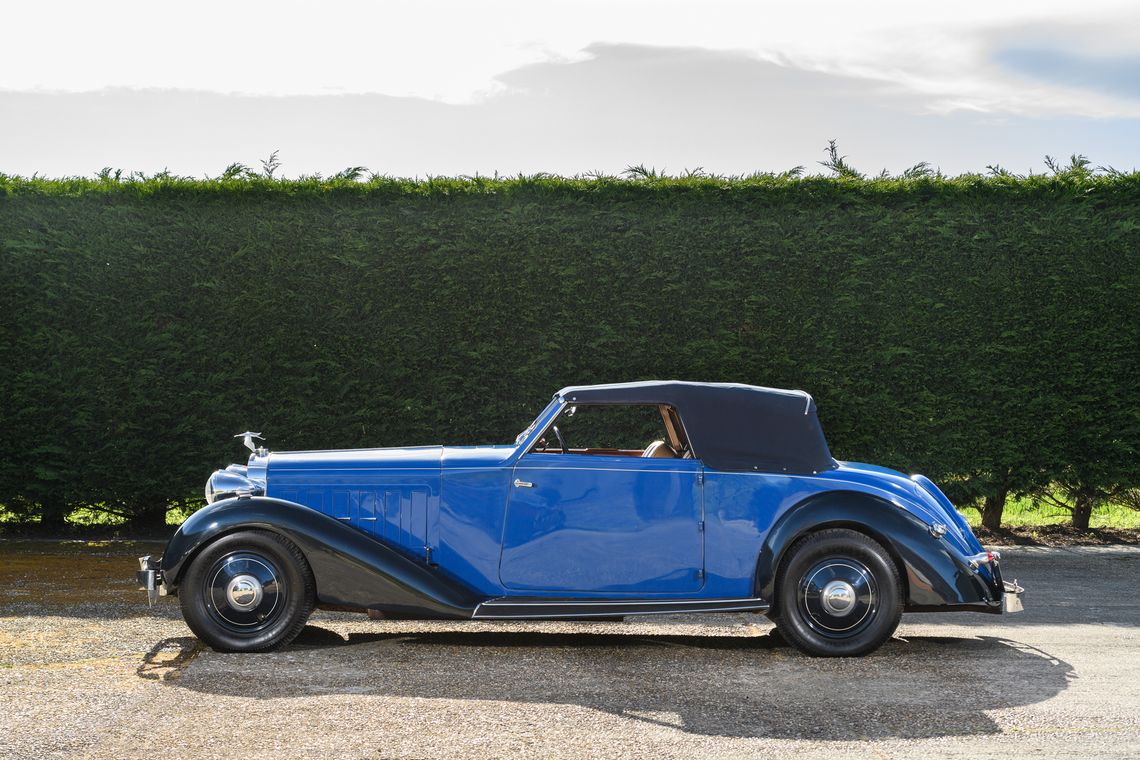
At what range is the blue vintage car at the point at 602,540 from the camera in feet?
19.1

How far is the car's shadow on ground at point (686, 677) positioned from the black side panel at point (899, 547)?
0.35 m

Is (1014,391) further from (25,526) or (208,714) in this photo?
(25,526)

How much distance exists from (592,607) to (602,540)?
1.12ft

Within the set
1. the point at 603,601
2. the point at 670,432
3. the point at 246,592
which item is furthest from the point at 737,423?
the point at 246,592

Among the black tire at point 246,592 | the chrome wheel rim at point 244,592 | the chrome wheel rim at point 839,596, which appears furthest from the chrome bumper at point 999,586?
the chrome wheel rim at point 244,592

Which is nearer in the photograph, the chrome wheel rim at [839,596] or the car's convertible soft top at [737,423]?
the chrome wheel rim at [839,596]

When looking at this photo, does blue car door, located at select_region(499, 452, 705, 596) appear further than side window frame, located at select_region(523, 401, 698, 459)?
No

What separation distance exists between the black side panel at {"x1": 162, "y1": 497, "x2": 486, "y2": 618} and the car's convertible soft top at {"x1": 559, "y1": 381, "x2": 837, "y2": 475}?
1.22m

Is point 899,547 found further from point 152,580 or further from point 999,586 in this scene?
point 152,580

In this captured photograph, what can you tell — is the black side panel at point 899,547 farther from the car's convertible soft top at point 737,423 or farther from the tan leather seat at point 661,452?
the tan leather seat at point 661,452

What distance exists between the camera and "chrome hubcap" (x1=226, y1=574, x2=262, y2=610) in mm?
5816

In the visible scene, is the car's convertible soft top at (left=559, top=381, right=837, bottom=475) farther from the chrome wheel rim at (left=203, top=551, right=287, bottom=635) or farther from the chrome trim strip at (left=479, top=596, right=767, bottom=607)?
the chrome wheel rim at (left=203, top=551, right=287, bottom=635)

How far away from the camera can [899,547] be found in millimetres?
5836

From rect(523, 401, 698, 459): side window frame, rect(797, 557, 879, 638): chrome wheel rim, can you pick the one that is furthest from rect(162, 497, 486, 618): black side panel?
rect(797, 557, 879, 638): chrome wheel rim
